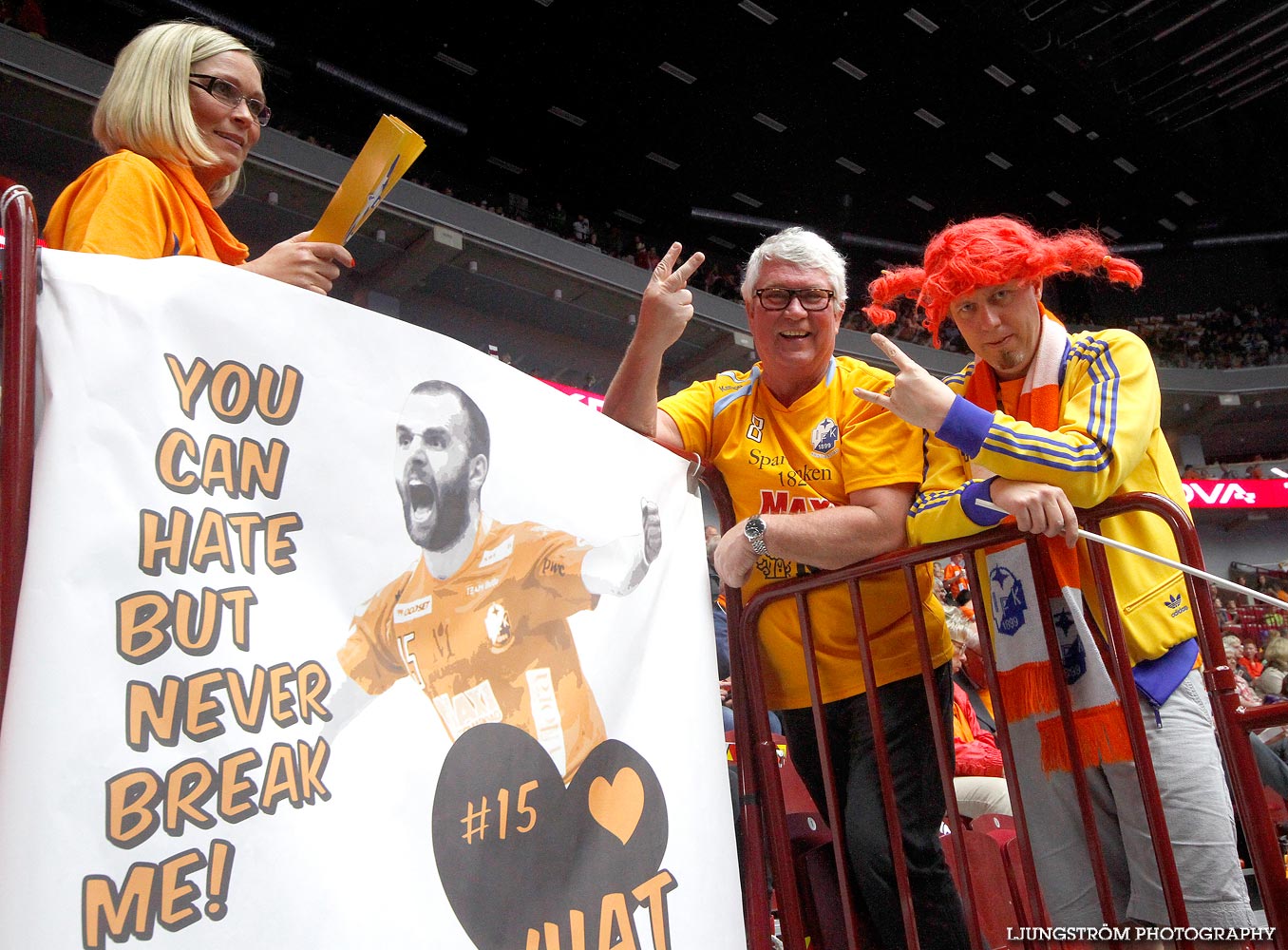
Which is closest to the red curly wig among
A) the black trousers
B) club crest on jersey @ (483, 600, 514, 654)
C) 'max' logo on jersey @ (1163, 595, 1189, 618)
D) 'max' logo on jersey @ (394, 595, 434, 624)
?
'max' logo on jersey @ (1163, 595, 1189, 618)

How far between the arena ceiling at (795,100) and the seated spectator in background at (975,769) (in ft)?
35.7

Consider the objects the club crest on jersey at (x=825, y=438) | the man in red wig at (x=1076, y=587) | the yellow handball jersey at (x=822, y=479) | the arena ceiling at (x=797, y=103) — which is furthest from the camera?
the arena ceiling at (x=797, y=103)

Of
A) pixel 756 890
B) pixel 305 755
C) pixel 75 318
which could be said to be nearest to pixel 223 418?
pixel 75 318

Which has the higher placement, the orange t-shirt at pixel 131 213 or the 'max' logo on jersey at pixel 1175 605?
the orange t-shirt at pixel 131 213

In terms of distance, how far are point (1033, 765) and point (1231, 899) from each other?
361 millimetres

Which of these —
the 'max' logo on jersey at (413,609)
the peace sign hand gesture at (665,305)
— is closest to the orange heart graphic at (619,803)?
the 'max' logo on jersey at (413,609)

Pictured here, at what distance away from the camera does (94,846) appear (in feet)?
3.02

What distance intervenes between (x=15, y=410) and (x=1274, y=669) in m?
7.68

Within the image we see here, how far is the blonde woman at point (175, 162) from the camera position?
1.43 metres

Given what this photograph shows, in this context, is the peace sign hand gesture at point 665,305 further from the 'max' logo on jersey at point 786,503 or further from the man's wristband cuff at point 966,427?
the man's wristband cuff at point 966,427

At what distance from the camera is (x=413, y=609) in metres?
1.31

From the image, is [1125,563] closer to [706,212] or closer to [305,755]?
[305,755]

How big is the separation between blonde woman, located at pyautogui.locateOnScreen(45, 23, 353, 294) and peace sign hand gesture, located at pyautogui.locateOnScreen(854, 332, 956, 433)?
99cm

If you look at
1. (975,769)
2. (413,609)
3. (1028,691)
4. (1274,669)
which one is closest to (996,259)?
(1028,691)
